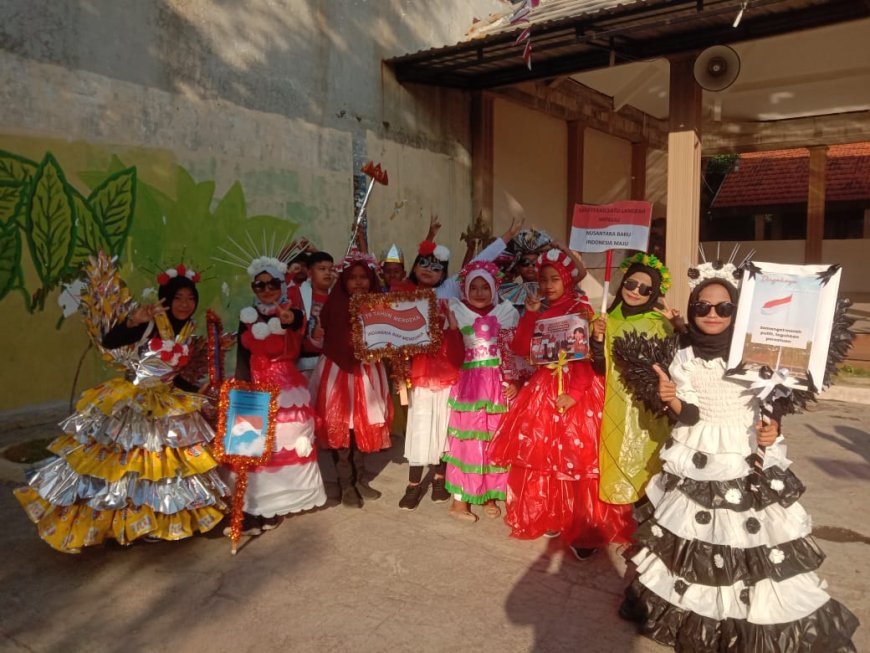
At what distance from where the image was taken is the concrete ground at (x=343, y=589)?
3135mm

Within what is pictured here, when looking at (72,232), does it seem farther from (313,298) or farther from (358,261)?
(358,261)

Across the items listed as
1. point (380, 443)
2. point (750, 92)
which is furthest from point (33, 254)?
point (750, 92)

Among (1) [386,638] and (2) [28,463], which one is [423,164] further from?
(1) [386,638]

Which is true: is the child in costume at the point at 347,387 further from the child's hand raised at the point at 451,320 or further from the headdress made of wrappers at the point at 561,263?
the headdress made of wrappers at the point at 561,263

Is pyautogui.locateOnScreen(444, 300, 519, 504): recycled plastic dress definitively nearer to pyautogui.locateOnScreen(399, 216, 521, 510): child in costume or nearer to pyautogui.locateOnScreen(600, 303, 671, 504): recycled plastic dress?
pyautogui.locateOnScreen(399, 216, 521, 510): child in costume

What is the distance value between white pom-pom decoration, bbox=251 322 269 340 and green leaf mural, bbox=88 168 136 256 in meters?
3.75

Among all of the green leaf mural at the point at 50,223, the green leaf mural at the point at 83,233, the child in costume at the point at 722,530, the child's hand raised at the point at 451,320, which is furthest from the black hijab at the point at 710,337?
the green leaf mural at the point at 50,223

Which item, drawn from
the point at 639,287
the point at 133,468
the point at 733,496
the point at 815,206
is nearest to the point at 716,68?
the point at 639,287

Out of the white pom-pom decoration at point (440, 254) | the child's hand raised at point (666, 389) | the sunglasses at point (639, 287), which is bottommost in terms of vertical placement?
the child's hand raised at point (666, 389)

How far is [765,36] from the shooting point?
8039 millimetres

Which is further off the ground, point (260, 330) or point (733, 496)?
point (260, 330)

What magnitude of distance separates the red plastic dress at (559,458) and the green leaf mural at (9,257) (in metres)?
4.96

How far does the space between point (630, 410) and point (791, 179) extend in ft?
62.3

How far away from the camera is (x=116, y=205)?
7035mm
